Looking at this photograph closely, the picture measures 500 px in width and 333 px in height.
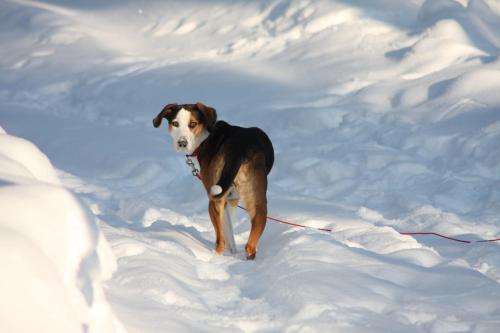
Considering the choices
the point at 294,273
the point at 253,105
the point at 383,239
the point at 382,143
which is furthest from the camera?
the point at 253,105

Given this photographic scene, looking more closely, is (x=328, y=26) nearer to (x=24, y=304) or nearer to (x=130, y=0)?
(x=130, y=0)

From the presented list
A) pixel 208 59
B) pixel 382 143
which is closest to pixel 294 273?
pixel 382 143

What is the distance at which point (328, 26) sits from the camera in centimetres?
1391

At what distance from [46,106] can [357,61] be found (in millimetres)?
5703

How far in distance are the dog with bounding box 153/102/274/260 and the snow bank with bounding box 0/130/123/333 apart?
202cm

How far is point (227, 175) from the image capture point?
4.73 metres

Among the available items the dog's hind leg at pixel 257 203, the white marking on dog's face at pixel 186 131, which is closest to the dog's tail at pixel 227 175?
the dog's hind leg at pixel 257 203

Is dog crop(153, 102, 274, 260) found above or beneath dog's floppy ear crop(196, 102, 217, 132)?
beneath

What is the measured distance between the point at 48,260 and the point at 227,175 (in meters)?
2.61

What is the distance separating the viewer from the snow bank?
6.37ft

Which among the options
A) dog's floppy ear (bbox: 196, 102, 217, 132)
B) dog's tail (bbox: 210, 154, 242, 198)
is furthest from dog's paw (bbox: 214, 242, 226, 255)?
dog's floppy ear (bbox: 196, 102, 217, 132)

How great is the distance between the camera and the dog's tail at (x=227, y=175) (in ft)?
15.3

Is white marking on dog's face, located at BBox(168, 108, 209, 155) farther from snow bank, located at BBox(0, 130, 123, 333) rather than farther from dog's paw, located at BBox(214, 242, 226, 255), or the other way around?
snow bank, located at BBox(0, 130, 123, 333)

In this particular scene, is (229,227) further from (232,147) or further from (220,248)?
(232,147)
